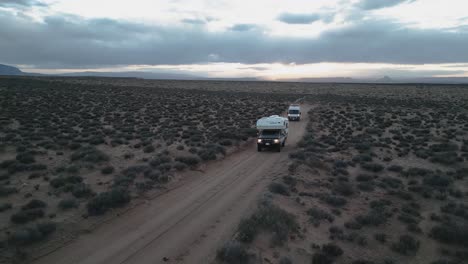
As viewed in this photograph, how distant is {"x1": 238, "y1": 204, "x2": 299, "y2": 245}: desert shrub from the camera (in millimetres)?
9531

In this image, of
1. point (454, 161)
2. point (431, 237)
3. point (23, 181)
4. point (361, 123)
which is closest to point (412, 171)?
point (454, 161)

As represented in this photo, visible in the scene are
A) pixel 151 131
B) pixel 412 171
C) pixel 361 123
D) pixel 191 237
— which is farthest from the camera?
pixel 361 123

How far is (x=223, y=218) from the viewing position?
11164 mm

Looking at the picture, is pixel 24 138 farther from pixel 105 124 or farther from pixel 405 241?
pixel 405 241

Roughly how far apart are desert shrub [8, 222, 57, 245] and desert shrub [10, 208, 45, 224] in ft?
2.92

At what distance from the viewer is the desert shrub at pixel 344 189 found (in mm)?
13820

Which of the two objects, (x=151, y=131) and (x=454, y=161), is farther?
(x=151, y=131)

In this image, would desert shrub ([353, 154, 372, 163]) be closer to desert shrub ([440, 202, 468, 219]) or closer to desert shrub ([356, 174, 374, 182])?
desert shrub ([356, 174, 374, 182])

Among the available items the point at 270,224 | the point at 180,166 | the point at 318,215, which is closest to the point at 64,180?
the point at 180,166

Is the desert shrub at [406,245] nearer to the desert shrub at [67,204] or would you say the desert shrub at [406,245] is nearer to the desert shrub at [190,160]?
the desert shrub at [190,160]

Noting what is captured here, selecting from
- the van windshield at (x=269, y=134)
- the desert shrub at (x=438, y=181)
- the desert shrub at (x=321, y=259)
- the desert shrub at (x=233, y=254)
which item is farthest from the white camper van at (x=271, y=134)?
the desert shrub at (x=233, y=254)

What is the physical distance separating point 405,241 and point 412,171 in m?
8.51

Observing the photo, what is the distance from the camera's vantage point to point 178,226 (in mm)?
10586

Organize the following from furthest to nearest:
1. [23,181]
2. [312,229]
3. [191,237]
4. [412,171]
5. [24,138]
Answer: [24,138], [412,171], [23,181], [312,229], [191,237]
